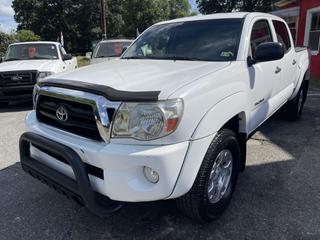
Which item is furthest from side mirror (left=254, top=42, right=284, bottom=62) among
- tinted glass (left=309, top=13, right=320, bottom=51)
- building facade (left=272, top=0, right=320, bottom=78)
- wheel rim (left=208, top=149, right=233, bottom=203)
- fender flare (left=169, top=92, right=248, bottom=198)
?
tinted glass (left=309, top=13, right=320, bottom=51)

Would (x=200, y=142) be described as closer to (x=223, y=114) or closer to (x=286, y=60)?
(x=223, y=114)

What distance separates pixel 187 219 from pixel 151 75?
133 centimetres

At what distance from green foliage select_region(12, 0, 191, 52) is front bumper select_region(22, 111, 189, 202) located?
4905 centimetres

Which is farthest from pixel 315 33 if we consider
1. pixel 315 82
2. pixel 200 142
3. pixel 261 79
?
pixel 200 142

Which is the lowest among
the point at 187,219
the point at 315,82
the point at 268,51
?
the point at 315,82

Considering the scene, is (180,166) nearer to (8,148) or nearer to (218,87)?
(218,87)

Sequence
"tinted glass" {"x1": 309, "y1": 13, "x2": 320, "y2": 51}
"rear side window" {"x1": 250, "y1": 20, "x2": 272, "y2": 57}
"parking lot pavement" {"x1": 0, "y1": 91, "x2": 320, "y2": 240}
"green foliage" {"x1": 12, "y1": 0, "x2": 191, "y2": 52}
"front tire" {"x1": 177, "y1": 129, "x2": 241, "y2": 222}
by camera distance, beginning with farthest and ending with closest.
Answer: "green foliage" {"x1": 12, "y1": 0, "x2": 191, "y2": 52} < "tinted glass" {"x1": 309, "y1": 13, "x2": 320, "y2": 51} < "rear side window" {"x1": 250, "y1": 20, "x2": 272, "y2": 57} < "parking lot pavement" {"x1": 0, "y1": 91, "x2": 320, "y2": 240} < "front tire" {"x1": 177, "y1": 129, "x2": 241, "y2": 222}

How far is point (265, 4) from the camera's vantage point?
116ft

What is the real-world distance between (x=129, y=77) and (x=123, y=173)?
→ 865 millimetres

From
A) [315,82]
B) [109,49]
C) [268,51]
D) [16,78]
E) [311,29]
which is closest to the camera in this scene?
[268,51]

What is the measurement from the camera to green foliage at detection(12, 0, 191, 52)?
4912 cm

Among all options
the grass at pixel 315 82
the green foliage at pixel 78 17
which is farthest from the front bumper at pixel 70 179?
the green foliage at pixel 78 17

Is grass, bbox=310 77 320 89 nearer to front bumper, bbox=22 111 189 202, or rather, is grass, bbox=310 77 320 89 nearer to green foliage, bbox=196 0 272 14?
front bumper, bbox=22 111 189 202

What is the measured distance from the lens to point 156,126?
220 centimetres
